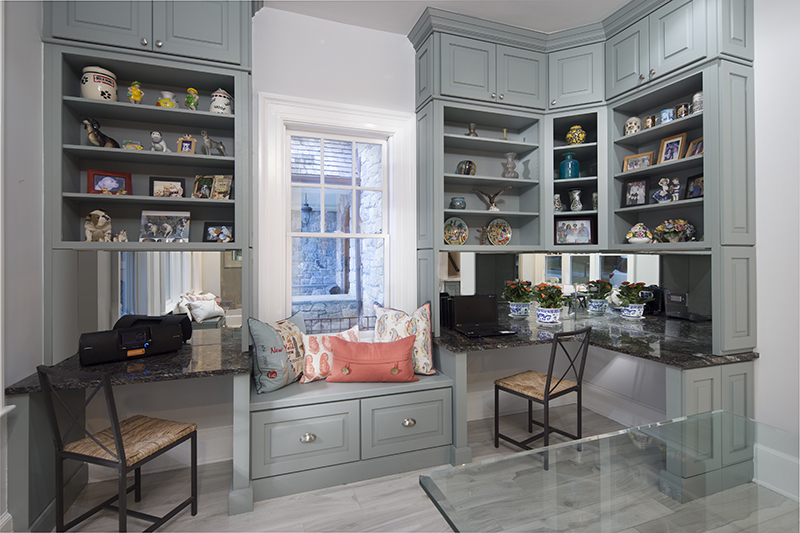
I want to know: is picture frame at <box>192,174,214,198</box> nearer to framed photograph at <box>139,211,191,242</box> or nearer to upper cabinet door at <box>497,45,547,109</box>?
framed photograph at <box>139,211,191,242</box>

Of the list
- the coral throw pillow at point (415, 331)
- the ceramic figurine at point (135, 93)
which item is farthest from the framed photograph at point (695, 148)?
the ceramic figurine at point (135, 93)

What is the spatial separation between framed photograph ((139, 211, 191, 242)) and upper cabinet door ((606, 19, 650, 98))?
3140mm

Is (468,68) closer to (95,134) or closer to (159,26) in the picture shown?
(159,26)

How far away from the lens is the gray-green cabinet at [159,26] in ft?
6.66

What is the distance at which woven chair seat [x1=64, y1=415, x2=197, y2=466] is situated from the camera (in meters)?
1.77

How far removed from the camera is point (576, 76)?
3.01m

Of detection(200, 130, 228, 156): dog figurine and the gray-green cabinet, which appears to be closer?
the gray-green cabinet

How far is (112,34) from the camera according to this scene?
2.08 meters

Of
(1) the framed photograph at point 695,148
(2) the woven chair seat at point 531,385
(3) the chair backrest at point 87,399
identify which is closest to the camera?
(3) the chair backrest at point 87,399

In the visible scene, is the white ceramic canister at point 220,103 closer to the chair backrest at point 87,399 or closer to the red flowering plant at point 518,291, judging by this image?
the chair backrest at point 87,399

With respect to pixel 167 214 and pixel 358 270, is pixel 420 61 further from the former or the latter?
pixel 167 214

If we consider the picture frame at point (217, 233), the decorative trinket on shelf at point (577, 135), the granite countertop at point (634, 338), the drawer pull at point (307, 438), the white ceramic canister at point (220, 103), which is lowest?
the drawer pull at point (307, 438)

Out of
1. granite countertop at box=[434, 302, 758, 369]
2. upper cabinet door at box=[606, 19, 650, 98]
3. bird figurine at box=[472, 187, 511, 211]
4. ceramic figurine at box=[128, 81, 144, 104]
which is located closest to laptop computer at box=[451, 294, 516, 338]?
granite countertop at box=[434, 302, 758, 369]

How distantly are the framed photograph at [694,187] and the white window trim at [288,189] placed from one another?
6.26ft
